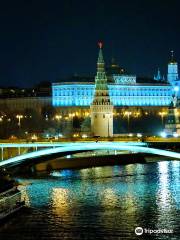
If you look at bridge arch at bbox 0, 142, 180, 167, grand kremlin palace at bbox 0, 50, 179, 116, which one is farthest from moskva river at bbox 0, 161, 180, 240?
grand kremlin palace at bbox 0, 50, 179, 116

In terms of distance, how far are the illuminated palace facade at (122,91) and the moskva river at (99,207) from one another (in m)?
41.8

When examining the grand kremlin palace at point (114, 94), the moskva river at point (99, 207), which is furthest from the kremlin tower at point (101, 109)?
the moskva river at point (99, 207)

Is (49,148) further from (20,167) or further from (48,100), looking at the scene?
(48,100)

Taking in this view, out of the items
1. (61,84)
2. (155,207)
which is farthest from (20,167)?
(61,84)

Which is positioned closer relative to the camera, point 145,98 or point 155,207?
point 155,207

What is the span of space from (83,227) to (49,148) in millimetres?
9111

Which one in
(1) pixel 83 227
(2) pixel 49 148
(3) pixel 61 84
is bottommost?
(1) pixel 83 227

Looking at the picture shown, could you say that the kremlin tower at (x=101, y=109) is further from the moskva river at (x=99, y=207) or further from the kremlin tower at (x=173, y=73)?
the kremlin tower at (x=173, y=73)

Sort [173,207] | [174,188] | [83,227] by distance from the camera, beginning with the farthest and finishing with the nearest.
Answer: [174,188] → [173,207] → [83,227]

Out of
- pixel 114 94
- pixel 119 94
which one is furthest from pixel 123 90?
pixel 114 94

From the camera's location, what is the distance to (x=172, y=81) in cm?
7988

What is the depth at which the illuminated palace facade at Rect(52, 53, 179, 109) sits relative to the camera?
71.1 m

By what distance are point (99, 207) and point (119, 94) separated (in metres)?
54.3

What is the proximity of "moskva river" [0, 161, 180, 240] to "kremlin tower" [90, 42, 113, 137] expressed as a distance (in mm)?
20073
